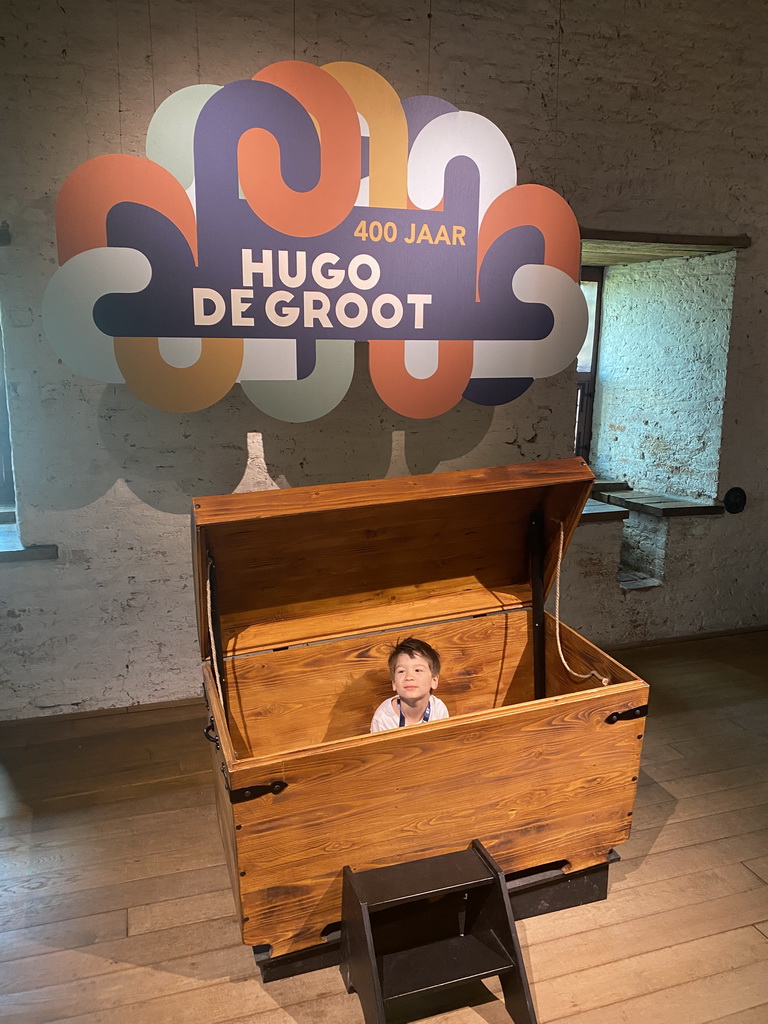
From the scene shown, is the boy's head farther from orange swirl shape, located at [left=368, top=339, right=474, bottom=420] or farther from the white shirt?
orange swirl shape, located at [left=368, top=339, right=474, bottom=420]

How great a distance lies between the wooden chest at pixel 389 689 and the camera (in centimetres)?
176

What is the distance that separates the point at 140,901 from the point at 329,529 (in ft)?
3.97

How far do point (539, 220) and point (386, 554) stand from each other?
1574 millimetres

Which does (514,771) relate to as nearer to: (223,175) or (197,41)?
(223,175)

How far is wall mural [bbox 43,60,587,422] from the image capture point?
8.38 feet

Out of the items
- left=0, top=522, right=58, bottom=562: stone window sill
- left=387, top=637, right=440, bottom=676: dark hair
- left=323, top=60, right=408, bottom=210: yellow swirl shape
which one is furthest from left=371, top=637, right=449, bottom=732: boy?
left=323, top=60, right=408, bottom=210: yellow swirl shape

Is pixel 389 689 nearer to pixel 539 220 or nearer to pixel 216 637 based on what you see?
pixel 216 637

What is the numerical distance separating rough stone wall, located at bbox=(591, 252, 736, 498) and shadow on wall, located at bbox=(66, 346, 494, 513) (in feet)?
4.14

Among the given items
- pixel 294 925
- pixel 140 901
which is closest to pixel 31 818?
pixel 140 901

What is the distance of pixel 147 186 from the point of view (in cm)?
254

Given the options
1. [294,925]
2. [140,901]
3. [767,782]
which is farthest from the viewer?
[767,782]

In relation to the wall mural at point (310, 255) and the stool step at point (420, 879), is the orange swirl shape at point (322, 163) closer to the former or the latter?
the wall mural at point (310, 255)

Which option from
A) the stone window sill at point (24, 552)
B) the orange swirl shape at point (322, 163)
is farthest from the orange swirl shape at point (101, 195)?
the stone window sill at point (24, 552)

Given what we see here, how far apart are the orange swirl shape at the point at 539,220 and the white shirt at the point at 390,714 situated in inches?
67.8
